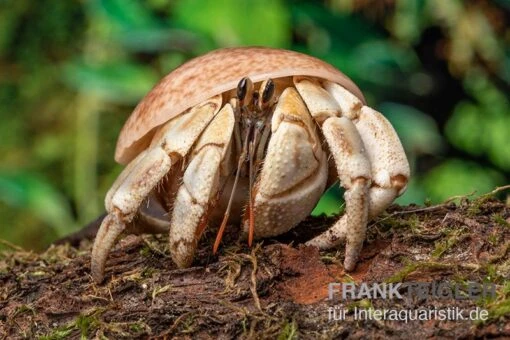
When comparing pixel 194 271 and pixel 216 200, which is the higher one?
pixel 216 200

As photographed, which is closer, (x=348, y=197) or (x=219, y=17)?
(x=348, y=197)

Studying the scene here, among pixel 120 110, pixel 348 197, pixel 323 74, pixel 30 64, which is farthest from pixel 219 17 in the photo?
pixel 348 197

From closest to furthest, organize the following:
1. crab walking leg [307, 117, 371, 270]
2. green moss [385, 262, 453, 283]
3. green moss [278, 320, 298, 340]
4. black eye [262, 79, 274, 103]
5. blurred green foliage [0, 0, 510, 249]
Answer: green moss [278, 320, 298, 340]
green moss [385, 262, 453, 283]
crab walking leg [307, 117, 371, 270]
black eye [262, 79, 274, 103]
blurred green foliage [0, 0, 510, 249]

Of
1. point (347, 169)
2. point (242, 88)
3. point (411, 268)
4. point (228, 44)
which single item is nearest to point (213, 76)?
point (242, 88)

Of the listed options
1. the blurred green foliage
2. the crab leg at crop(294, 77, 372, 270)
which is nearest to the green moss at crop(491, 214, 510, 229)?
the crab leg at crop(294, 77, 372, 270)

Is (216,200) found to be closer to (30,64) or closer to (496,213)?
(496,213)

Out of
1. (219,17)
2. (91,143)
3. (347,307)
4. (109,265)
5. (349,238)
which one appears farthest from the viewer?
(91,143)

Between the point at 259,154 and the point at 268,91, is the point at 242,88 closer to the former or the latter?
the point at 268,91

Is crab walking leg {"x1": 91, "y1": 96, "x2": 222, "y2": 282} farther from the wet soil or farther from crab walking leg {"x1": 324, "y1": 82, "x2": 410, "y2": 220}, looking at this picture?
crab walking leg {"x1": 324, "y1": 82, "x2": 410, "y2": 220}
